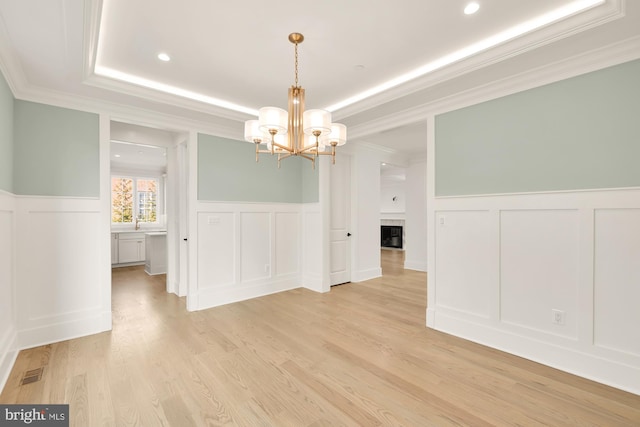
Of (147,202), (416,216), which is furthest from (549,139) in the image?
(147,202)

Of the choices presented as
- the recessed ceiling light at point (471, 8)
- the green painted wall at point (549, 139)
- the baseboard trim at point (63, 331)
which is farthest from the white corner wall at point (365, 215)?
the baseboard trim at point (63, 331)

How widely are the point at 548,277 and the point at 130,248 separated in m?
8.29

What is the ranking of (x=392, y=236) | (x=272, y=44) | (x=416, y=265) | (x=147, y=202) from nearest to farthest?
(x=272, y=44) → (x=416, y=265) → (x=147, y=202) → (x=392, y=236)

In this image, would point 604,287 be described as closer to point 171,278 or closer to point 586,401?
point 586,401

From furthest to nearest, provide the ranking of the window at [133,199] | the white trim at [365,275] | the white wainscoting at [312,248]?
1. the window at [133,199]
2. the white trim at [365,275]
3. the white wainscoting at [312,248]

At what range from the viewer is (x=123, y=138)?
4.30 m

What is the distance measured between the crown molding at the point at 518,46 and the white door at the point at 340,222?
6.95 ft

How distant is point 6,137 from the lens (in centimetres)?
251

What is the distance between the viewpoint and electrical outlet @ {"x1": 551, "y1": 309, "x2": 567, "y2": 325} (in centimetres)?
244

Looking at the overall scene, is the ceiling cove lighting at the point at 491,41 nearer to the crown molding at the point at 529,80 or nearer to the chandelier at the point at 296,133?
the crown molding at the point at 529,80

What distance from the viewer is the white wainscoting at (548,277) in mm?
→ 2182

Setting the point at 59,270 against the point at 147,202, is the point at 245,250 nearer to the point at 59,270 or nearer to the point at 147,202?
the point at 59,270

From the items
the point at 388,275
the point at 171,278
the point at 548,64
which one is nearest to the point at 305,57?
the point at 548,64

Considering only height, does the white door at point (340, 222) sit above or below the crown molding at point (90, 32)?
below
